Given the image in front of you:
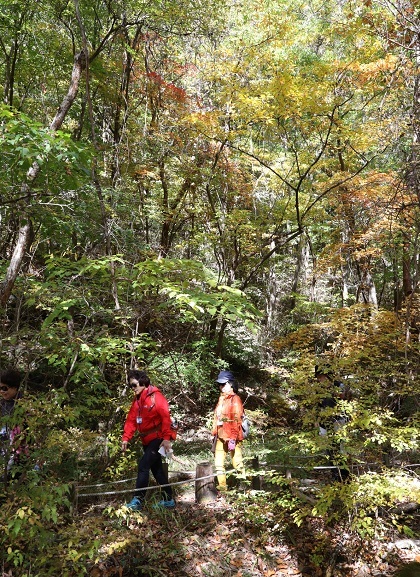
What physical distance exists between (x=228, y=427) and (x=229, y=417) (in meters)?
0.16

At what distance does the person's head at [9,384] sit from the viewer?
12.3 ft

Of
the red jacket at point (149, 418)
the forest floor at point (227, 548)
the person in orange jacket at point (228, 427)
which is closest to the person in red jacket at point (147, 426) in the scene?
the red jacket at point (149, 418)

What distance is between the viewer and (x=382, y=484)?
4.21m

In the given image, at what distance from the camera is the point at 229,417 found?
5285mm

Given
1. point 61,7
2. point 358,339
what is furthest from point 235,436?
point 61,7

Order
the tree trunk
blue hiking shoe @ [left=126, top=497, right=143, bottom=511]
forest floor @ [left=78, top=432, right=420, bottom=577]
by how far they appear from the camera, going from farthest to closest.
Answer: the tree trunk, blue hiking shoe @ [left=126, top=497, right=143, bottom=511], forest floor @ [left=78, top=432, right=420, bottom=577]

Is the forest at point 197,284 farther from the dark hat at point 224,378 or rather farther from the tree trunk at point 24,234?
the dark hat at point 224,378

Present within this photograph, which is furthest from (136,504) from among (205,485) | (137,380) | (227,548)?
(137,380)

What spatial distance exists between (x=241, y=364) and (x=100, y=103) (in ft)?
29.0

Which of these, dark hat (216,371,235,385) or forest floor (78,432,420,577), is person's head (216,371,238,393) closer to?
dark hat (216,371,235,385)

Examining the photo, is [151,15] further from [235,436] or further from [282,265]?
[282,265]

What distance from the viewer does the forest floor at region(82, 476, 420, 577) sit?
4.15m

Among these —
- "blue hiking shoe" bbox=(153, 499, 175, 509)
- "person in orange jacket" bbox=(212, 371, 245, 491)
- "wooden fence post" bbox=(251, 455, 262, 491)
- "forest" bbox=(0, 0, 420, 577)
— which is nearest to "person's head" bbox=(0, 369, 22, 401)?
"forest" bbox=(0, 0, 420, 577)

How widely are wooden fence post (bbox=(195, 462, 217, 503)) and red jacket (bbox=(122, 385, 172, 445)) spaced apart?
976 mm
